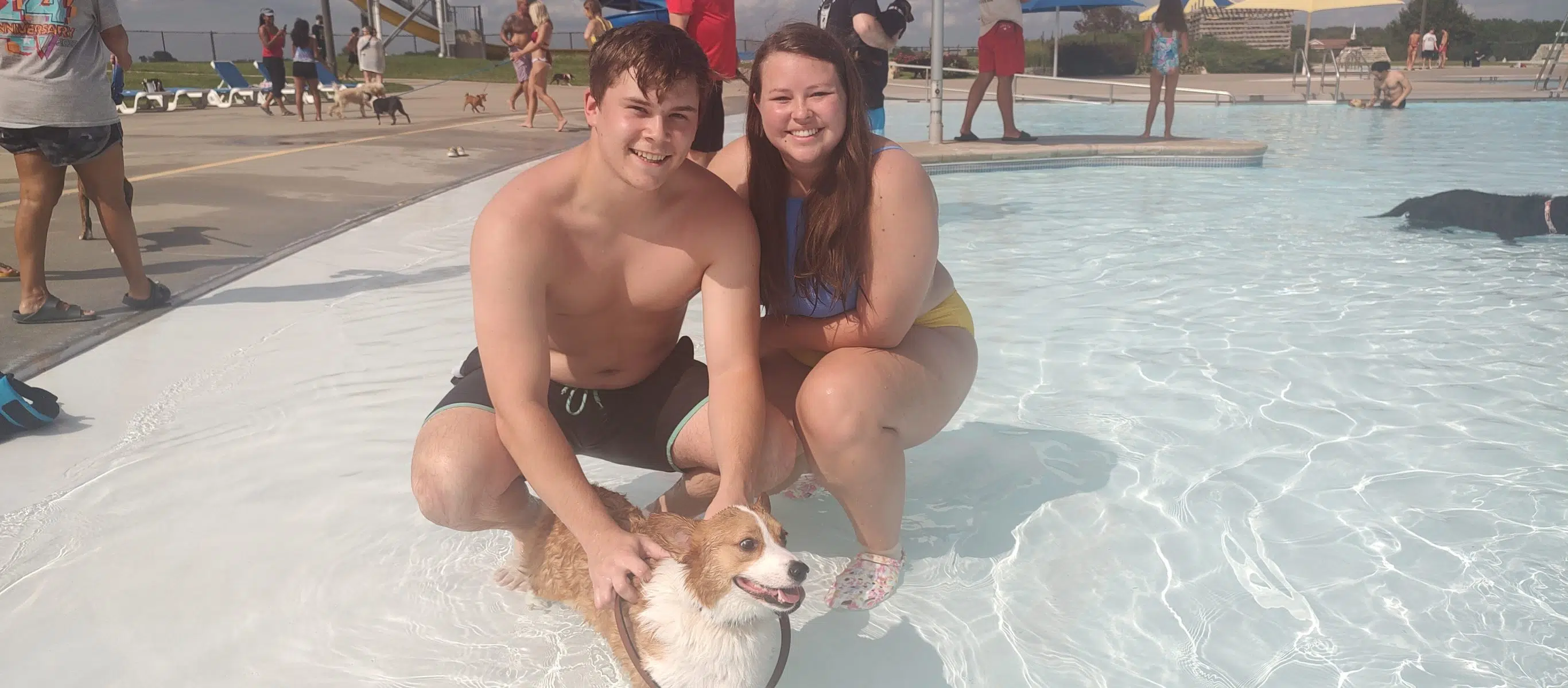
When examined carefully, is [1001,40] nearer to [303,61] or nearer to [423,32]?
[303,61]

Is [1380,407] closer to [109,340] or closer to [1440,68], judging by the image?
[109,340]

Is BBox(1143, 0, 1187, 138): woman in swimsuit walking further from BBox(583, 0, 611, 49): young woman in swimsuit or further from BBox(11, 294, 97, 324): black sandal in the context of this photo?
BBox(11, 294, 97, 324): black sandal

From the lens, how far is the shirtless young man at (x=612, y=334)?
7.77 feet

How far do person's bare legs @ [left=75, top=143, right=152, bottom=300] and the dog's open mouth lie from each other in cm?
471

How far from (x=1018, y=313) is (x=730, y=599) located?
434cm

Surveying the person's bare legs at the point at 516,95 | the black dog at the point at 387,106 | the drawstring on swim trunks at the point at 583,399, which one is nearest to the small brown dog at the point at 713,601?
the drawstring on swim trunks at the point at 583,399

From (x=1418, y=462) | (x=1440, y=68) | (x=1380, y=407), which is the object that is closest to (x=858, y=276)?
(x=1418, y=462)

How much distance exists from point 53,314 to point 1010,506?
4.74m

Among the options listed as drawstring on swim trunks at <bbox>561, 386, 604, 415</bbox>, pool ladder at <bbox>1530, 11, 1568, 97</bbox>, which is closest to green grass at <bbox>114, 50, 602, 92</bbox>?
drawstring on swim trunks at <bbox>561, 386, 604, 415</bbox>

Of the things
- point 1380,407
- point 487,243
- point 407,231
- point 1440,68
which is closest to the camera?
point 487,243

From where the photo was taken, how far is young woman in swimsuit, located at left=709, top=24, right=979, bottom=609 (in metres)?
2.67

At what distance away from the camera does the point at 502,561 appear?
310cm

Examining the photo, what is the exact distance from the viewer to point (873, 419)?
2.78 metres

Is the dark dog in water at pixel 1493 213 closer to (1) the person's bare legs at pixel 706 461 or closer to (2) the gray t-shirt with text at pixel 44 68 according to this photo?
(1) the person's bare legs at pixel 706 461
